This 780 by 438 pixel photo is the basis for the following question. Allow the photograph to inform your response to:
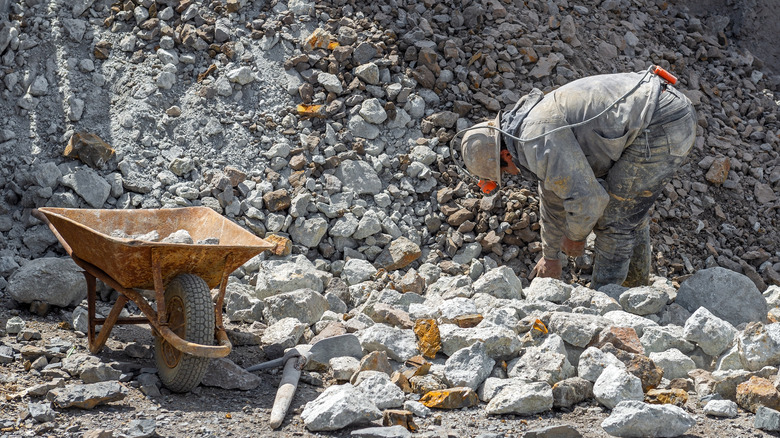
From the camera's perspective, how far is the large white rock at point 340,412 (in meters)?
3.54

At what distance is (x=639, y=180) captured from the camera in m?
4.95

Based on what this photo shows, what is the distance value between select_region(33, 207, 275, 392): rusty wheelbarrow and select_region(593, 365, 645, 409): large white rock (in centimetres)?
192

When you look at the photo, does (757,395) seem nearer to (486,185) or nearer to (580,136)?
(580,136)

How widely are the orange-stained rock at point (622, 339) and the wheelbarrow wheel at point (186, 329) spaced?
217 centimetres

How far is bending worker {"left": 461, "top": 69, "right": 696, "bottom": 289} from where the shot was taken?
184 inches

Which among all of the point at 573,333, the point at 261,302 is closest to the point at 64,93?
the point at 261,302

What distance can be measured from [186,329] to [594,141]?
2.80 m

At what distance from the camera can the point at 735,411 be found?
3701 millimetres

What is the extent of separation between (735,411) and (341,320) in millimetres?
2414

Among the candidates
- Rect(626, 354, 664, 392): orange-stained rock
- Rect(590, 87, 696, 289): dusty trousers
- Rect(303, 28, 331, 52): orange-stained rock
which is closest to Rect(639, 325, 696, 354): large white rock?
Rect(626, 354, 664, 392): orange-stained rock

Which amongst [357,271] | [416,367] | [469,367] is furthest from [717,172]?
[416,367]

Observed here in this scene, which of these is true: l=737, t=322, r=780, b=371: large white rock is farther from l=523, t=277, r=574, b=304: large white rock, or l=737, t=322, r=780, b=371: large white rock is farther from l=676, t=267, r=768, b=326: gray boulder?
l=523, t=277, r=574, b=304: large white rock

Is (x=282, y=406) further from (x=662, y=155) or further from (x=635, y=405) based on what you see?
(x=662, y=155)

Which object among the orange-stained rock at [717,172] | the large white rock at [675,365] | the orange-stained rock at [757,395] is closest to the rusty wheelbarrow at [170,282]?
the large white rock at [675,365]
